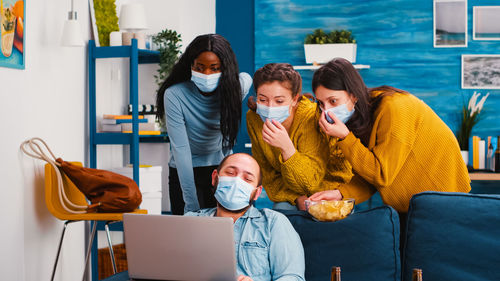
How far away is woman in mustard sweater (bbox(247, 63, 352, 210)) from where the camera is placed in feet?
7.78

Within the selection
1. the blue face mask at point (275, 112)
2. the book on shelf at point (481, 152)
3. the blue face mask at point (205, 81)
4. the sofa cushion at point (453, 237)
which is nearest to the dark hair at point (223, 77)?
the blue face mask at point (205, 81)

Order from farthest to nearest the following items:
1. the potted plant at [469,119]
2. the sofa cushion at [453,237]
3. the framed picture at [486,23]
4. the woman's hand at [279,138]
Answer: the framed picture at [486,23]
the potted plant at [469,119]
the woman's hand at [279,138]
the sofa cushion at [453,237]

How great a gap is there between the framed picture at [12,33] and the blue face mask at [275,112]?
1.50 meters

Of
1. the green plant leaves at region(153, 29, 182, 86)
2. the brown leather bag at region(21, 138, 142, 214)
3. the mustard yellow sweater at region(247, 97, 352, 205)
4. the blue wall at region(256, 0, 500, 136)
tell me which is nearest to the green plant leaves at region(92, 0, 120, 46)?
the green plant leaves at region(153, 29, 182, 86)

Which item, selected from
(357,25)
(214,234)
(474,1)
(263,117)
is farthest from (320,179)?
(474,1)

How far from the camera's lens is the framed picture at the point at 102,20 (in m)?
4.00

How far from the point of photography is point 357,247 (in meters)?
2.16

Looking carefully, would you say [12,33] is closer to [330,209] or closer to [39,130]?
[39,130]

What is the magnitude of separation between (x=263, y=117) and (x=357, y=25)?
112 inches

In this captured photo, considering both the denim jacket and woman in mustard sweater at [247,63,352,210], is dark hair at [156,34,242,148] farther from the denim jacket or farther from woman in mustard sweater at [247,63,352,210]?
the denim jacket

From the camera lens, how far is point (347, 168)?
2463mm

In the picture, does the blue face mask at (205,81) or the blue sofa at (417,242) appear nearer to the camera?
the blue sofa at (417,242)

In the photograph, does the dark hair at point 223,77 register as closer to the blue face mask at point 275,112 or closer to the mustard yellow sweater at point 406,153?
the blue face mask at point 275,112

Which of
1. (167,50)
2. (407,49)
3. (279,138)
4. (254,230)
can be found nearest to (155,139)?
(167,50)
